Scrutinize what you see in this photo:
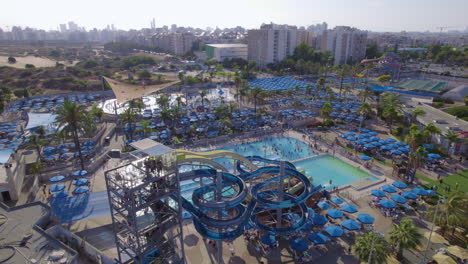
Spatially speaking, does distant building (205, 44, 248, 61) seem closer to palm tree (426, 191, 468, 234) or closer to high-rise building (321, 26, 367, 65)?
high-rise building (321, 26, 367, 65)

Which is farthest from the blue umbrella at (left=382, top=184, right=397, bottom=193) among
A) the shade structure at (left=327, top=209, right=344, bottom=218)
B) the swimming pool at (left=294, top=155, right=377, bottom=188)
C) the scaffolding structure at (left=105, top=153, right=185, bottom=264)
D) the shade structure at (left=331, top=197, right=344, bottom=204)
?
the scaffolding structure at (left=105, top=153, right=185, bottom=264)

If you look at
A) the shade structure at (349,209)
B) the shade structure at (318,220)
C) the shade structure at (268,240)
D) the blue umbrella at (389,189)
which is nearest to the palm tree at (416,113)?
the blue umbrella at (389,189)

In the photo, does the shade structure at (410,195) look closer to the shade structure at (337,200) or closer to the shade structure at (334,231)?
the shade structure at (337,200)

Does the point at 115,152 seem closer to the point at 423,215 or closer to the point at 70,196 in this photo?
the point at 70,196

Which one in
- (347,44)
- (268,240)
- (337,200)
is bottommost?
(268,240)

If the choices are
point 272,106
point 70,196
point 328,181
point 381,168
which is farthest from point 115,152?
point 272,106

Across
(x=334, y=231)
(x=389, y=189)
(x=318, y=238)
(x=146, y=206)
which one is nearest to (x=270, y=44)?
(x=389, y=189)

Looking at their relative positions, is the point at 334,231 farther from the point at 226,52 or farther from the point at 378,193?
the point at 226,52
